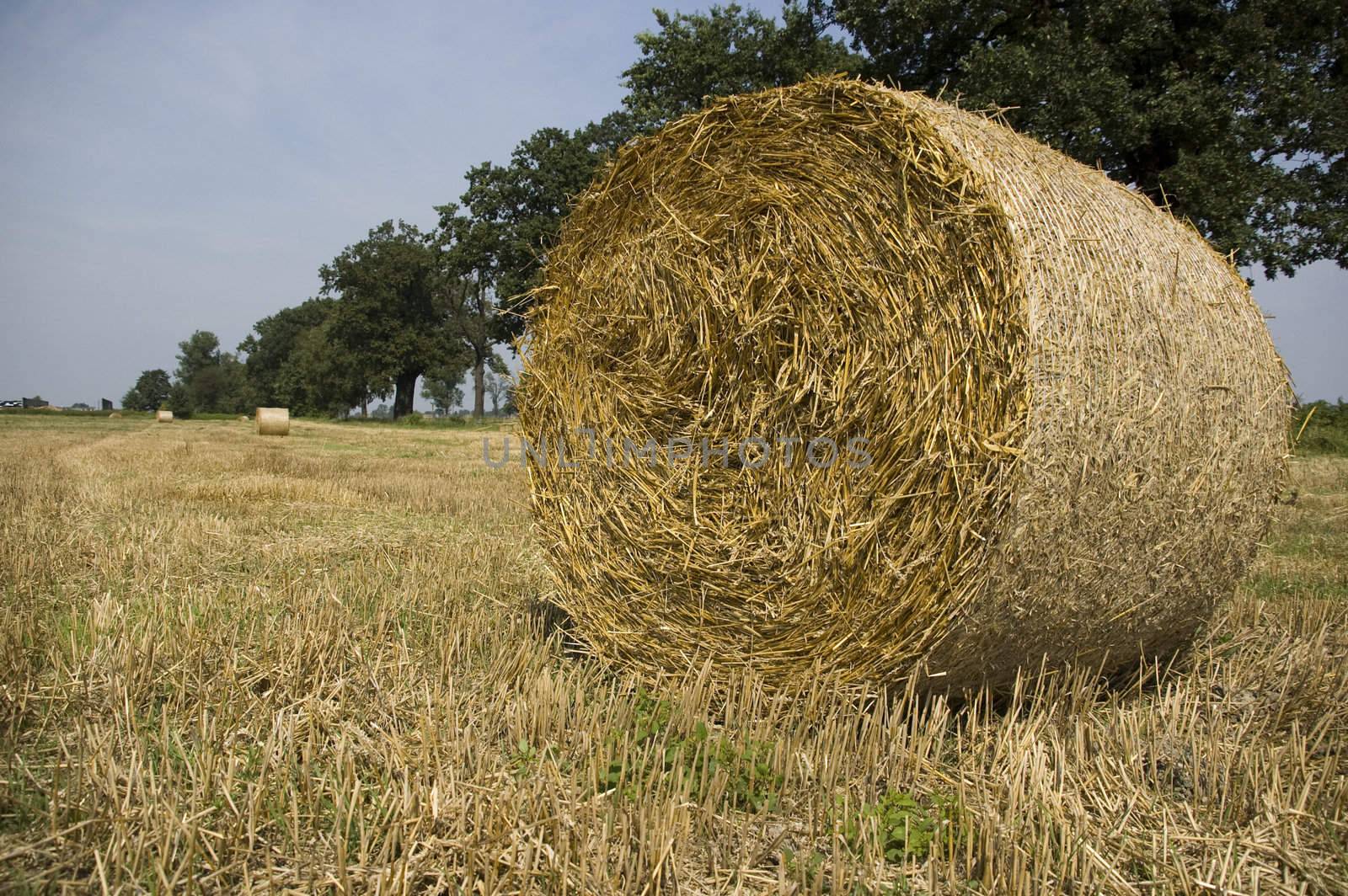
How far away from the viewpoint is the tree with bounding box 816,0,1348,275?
12516 millimetres

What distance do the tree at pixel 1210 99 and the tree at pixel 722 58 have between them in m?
3.53

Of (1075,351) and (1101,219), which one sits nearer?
(1075,351)

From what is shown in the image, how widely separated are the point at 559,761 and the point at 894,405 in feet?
5.28

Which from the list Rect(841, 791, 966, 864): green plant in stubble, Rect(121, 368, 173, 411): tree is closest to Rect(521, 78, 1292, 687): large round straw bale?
Rect(841, 791, 966, 864): green plant in stubble

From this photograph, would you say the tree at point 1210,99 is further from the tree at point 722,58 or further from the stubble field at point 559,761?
the stubble field at point 559,761

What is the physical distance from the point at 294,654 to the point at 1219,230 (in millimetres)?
13939

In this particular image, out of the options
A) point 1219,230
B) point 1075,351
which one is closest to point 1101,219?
point 1075,351

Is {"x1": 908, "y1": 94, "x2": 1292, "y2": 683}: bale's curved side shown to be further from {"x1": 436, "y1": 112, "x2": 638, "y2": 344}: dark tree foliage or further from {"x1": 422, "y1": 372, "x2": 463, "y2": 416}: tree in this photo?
{"x1": 422, "y1": 372, "x2": 463, "y2": 416}: tree

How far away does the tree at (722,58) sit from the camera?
17.2m

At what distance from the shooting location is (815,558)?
321cm

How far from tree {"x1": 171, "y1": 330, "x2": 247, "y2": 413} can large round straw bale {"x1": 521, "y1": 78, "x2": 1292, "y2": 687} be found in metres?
90.5

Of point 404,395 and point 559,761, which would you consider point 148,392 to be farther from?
point 559,761

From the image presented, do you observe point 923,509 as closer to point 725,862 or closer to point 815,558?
point 815,558

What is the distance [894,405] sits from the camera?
3.04 m
